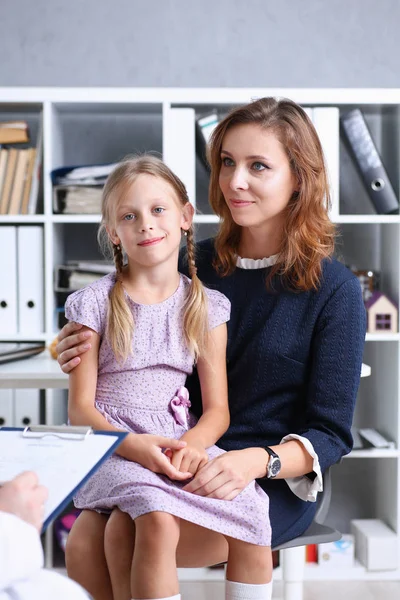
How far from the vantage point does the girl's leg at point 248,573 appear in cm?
131

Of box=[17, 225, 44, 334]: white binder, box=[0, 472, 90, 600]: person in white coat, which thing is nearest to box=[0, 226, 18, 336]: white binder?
box=[17, 225, 44, 334]: white binder

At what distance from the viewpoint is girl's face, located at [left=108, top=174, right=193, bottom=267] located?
1.51 metres

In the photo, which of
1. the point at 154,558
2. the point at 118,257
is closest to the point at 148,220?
the point at 118,257

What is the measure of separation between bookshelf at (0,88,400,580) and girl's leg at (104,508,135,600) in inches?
51.7

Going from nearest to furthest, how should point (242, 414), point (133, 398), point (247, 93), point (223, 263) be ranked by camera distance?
point (133, 398), point (242, 414), point (223, 263), point (247, 93)

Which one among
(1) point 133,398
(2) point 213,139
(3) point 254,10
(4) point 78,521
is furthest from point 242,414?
(3) point 254,10

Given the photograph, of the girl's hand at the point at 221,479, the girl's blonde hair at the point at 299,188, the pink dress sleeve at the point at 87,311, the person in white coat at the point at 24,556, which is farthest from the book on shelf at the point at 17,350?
the person in white coat at the point at 24,556

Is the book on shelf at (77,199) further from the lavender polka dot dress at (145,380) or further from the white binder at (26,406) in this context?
the lavender polka dot dress at (145,380)

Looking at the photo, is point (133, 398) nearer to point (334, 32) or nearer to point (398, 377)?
point (398, 377)

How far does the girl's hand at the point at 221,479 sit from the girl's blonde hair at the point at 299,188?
1.41ft

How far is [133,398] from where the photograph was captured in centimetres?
150

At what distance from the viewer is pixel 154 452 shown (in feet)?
4.38

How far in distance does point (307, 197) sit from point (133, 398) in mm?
558

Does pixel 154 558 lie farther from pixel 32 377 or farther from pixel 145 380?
pixel 32 377
